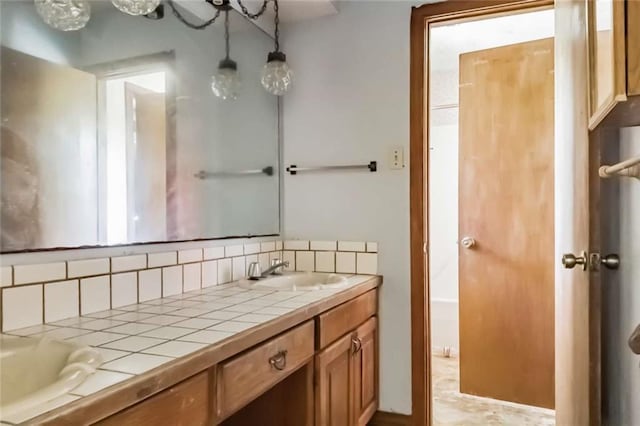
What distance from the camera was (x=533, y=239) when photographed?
2.37 metres

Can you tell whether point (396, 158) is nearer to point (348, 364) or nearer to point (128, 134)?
point (348, 364)

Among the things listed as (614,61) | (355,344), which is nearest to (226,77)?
(355,344)

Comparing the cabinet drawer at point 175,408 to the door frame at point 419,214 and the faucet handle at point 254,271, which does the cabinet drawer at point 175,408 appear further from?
the door frame at point 419,214

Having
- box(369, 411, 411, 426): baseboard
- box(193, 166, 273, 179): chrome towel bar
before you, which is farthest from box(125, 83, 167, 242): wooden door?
box(369, 411, 411, 426): baseboard

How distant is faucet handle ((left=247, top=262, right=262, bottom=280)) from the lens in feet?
6.42

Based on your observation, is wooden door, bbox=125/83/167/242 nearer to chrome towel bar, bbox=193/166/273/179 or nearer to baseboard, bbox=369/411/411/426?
chrome towel bar, bbox=193/166/273/179

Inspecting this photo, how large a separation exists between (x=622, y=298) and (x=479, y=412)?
1379 millimetres

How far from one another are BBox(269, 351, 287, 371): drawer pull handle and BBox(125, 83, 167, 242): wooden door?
24.9 inches

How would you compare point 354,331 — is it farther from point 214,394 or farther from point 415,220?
point 214,394

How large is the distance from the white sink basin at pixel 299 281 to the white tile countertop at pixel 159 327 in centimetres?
21

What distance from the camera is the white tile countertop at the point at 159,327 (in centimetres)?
78

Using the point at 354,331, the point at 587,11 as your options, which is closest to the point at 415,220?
the point at 354,331

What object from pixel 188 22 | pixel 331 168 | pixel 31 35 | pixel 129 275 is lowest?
pixel 129 275

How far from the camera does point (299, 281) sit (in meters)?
2.12
